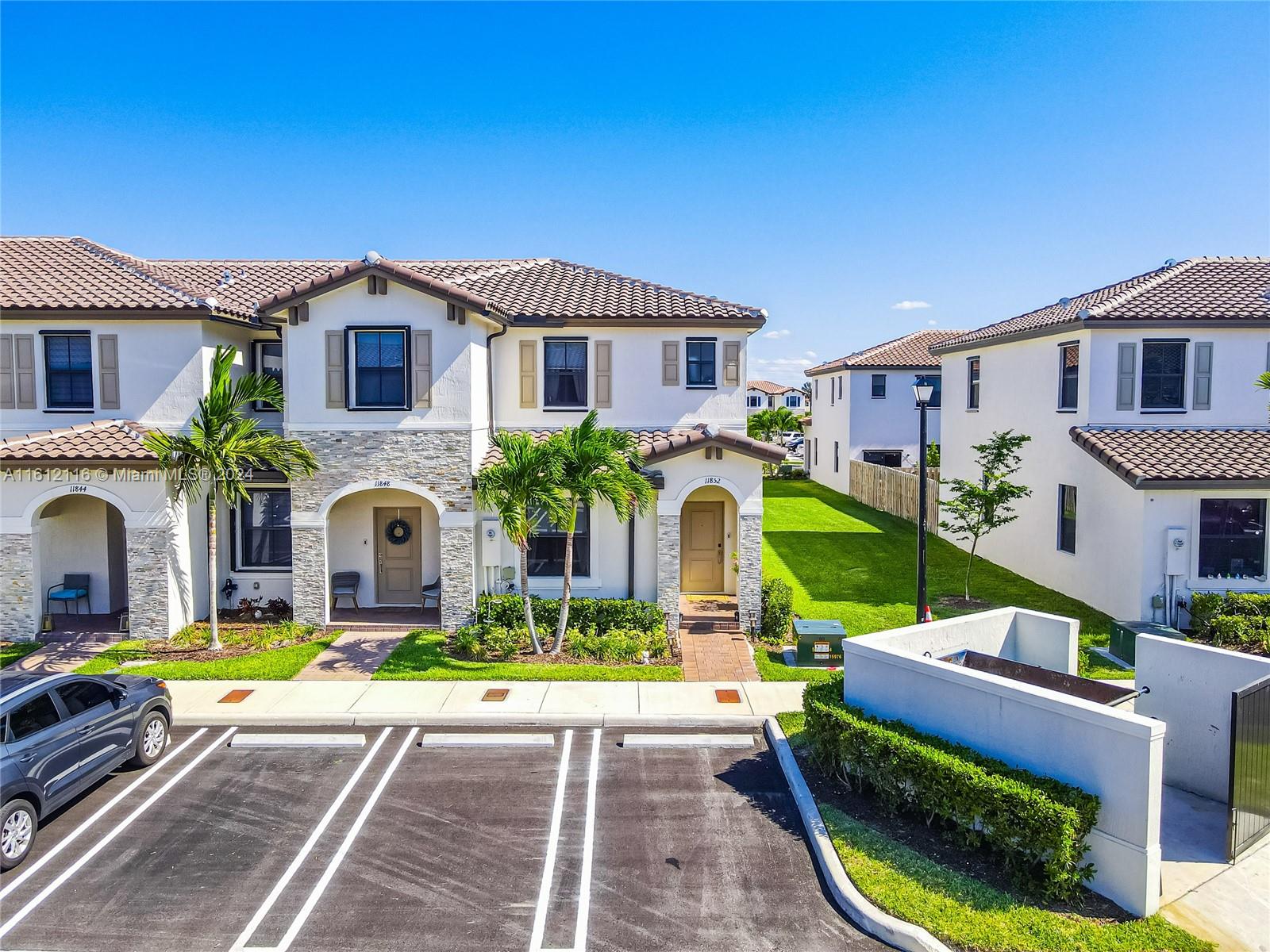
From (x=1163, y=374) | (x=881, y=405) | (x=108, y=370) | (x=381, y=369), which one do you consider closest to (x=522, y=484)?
(x=381, y=369)

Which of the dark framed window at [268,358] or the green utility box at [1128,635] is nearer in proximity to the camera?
the green utility box at [1128,635]

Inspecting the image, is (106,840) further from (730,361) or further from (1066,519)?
(1066,519)

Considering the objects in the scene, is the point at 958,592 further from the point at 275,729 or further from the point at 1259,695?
the point at 275,729

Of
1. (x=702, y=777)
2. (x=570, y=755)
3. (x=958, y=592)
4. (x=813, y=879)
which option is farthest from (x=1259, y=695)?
(x=958, y=592)

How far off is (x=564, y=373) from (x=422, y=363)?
11.9 ft

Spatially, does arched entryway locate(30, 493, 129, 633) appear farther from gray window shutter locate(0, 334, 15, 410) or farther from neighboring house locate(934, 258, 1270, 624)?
neighboring house locate(934, 258, 1270, 624)

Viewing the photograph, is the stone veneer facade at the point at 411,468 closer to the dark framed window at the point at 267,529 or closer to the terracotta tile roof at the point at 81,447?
the dark framed window at the point at 267,529

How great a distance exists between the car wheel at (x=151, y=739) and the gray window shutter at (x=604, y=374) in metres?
10.5

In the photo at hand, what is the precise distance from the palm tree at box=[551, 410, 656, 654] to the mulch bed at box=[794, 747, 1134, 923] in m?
5.91

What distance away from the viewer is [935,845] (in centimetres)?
861

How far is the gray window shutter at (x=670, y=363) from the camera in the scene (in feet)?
61.0

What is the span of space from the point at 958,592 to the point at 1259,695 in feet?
38.0

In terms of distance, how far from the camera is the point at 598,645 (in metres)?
15.0

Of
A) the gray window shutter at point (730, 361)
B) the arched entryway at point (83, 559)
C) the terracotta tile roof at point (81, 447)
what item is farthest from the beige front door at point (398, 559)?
the gray window shutter at point (730, 361)
